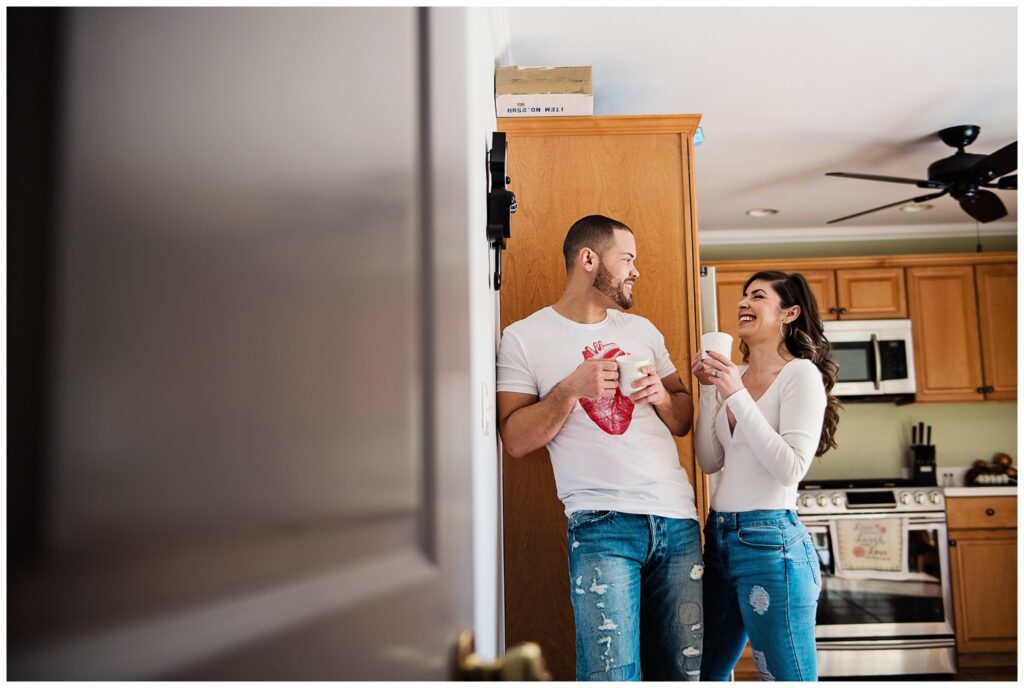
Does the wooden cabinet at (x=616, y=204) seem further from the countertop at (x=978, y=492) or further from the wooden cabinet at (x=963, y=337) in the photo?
the wooden cabinet at (x=963, y=337)

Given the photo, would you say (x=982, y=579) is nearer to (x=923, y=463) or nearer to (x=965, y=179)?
(x=923, y=463)

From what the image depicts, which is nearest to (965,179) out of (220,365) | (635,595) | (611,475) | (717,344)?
(717,344)

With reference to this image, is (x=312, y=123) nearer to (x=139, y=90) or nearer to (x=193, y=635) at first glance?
(x=139, y=90)

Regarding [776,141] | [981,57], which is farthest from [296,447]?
[776,141]

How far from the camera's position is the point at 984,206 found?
3.18 meters

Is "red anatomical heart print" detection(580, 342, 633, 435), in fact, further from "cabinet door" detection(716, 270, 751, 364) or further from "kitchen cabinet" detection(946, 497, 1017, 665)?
"kitchen cabinet" detection(946, 497, 1017, 665)

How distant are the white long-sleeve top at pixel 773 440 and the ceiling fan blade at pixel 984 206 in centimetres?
207

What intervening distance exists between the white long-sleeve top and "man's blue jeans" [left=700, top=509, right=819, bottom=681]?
41 mm

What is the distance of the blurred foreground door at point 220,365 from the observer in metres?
0.28

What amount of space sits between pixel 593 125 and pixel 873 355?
3.07 metres

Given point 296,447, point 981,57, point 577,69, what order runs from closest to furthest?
point 296,447 → point 577,69 → point 981,57

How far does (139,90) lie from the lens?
31 cm

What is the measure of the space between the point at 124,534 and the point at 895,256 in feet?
16.4

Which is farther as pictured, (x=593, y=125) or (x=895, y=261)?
(x=895, y=261)
